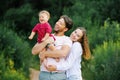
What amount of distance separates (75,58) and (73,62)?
0.05 m

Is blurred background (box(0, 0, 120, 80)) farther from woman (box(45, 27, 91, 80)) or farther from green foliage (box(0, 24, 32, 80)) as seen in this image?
woman (box(45, 27, 91, 80))

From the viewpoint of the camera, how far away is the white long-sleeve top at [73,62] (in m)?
5.86

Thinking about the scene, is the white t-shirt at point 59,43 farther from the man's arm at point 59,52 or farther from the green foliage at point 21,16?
the green foliage at point 21,16

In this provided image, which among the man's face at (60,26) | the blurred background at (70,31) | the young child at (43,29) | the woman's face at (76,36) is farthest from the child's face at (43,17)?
the blurred background at (70,31)

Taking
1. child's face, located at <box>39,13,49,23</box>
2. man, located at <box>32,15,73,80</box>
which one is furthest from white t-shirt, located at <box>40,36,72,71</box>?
child's face, located at <box>39,13,49,23</box>

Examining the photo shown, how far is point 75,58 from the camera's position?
19.4 ft

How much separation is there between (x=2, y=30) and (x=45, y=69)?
730 centimetres

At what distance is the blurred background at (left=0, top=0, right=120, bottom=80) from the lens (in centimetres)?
1092

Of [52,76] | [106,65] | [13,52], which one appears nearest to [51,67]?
[52,76]

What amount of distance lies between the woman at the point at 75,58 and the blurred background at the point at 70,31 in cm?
424

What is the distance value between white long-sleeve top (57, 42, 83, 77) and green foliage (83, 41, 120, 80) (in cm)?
435

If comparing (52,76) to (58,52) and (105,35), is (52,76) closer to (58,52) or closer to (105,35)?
(58,52)

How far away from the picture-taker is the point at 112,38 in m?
13.9

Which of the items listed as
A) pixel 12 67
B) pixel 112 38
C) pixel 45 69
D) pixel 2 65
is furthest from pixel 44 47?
pixel 112 38
